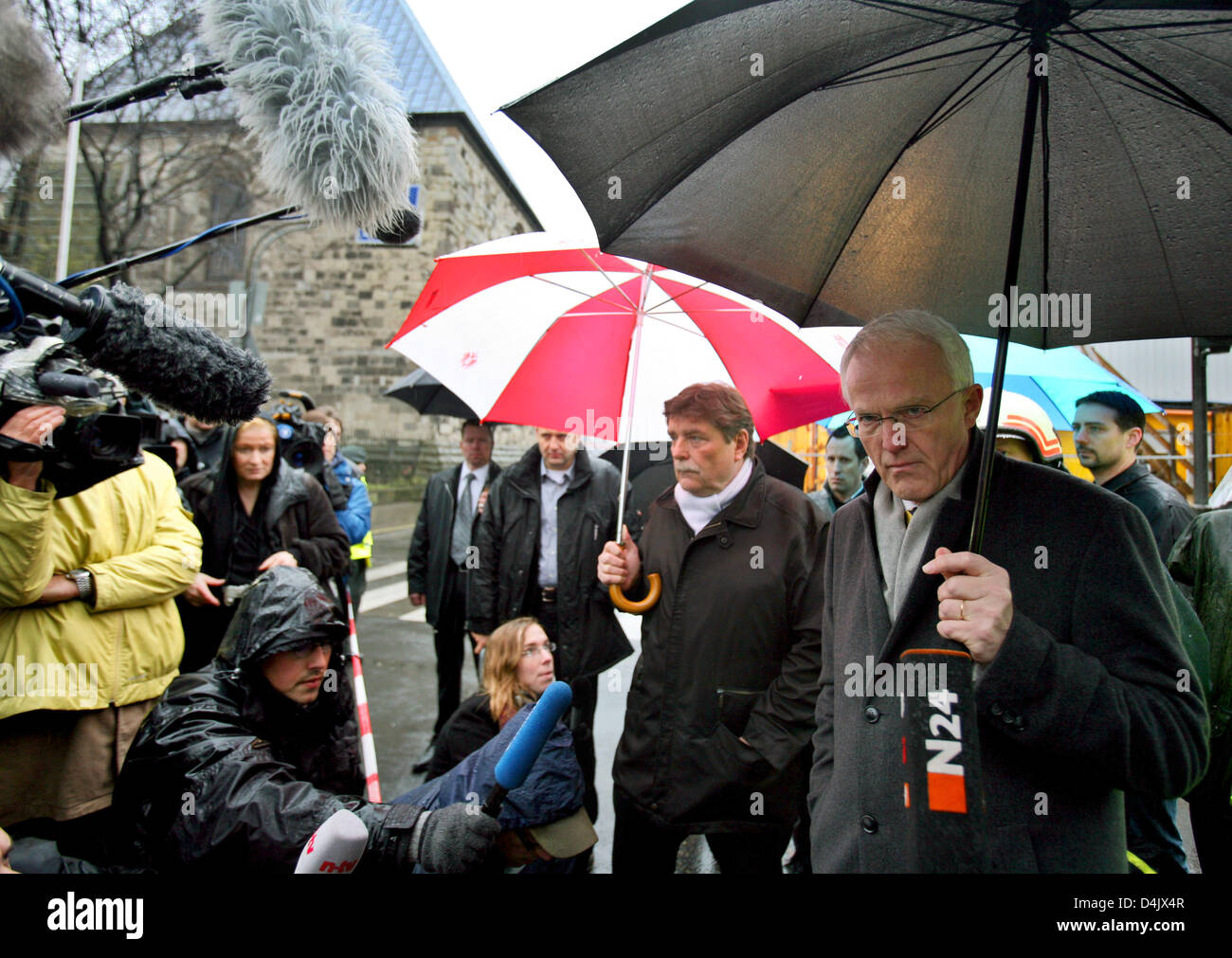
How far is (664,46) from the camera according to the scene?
1355mm

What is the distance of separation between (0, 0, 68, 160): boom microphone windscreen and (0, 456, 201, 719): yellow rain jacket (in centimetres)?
85

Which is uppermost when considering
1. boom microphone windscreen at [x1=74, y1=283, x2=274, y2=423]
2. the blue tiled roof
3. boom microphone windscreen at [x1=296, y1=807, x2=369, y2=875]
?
the blue tiled roof

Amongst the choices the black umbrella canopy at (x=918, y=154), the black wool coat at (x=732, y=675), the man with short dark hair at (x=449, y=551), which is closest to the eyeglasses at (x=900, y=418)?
the black umbrella canopy at (x=918, y=154)

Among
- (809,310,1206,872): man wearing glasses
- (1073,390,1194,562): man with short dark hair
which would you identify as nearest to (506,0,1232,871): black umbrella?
(809,310,1206,872): man wearing glasses

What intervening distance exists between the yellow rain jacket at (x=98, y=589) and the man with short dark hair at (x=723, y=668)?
1.48 metres

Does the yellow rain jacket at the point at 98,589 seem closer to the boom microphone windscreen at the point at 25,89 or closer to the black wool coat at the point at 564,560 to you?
the boom microphone windscreen at the point at 25,89

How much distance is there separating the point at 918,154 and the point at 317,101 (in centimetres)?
118

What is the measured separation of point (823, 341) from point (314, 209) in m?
1.98

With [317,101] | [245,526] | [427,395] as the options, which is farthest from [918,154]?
[427,395]

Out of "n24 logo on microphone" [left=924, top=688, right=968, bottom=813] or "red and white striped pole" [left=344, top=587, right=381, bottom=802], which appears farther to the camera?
"red and white striped pole" [left=344, top=587, right=381, bottom=802]

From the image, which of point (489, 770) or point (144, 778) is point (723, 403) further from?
point (144, 778)

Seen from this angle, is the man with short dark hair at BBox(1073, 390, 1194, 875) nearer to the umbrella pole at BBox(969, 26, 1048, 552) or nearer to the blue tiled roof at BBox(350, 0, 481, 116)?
the umbrella pole at BBox(969, 26, 1048, 552)

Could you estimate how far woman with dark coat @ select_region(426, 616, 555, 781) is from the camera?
8.46 feet

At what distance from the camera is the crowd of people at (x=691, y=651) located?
1.22 m
